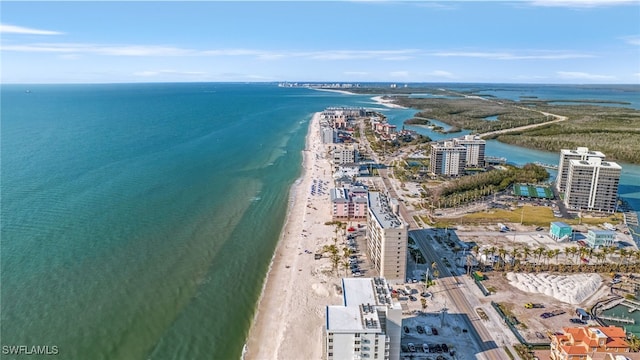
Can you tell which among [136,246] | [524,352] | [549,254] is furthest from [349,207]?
[524,352]

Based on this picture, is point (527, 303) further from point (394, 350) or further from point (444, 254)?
point (394, 350)

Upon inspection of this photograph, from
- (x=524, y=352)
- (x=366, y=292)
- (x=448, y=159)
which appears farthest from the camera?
(x=448, y=159)

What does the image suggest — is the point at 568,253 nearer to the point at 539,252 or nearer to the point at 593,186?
the point at 539,252

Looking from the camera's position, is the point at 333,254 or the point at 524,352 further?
the point at 333,254

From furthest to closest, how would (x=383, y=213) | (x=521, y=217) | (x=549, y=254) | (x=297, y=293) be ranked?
1. (x=521, y=217)
2. (x=549, y=254)
3. (x=383, y=213)
4. (x=297, y=293)

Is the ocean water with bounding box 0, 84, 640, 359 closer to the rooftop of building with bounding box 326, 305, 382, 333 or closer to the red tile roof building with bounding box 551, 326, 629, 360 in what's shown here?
the rooftop of building with bounding box 326, 305, 382, 333

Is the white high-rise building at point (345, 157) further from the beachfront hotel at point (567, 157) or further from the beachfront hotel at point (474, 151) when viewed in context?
the beachfront hotel at point (567, 157)

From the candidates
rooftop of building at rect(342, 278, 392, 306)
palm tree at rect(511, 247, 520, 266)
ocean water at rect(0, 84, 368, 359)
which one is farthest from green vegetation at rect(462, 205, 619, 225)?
rooftop of building at rect(342, 278, 392, 306)
